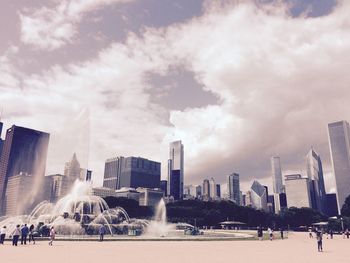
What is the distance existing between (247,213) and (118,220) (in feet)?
307

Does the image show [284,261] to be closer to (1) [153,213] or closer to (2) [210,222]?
(2) [210,222]

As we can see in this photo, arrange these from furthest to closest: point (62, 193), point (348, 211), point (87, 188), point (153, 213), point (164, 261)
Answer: point (62, 193), point (153, 213), point (348, 211), point (87, 188), point (164, 261)

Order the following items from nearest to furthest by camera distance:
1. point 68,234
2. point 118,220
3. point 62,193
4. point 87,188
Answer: point 68,234
point 118,220
point 87,188
point 62,193

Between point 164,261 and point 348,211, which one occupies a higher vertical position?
point 348,211

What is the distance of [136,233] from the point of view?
55219 millimetres

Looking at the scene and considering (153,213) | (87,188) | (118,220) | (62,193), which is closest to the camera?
(118,220)

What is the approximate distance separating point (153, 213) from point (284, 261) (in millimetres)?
133115

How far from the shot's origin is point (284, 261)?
766 inches

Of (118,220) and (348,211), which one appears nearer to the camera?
(118,220)

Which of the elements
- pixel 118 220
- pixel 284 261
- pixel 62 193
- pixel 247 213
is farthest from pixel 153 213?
pixel 284 261

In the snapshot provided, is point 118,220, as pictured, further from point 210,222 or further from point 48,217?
point 210,222

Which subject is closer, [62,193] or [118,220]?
[118,220]

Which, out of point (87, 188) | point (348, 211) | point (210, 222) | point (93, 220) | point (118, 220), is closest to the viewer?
point (93, 220)

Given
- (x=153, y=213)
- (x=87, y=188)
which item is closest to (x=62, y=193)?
(x=153, y=213)
